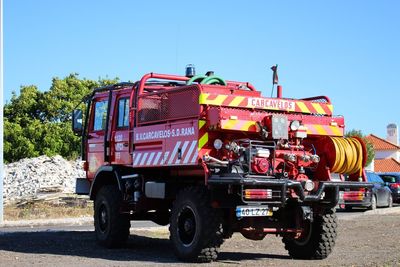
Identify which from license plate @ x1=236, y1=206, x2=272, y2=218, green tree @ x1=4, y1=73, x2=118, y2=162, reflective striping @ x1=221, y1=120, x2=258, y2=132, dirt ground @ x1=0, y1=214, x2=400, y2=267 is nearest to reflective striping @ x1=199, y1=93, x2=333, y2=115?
reflective striping @ x1=221, y1=120, x2=258, y2=132

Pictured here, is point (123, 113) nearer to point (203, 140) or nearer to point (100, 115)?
point (100, 115)

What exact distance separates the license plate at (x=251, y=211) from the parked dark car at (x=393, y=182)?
24.4 m

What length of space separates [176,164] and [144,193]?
1581 millimetres

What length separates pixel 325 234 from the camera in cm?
1257

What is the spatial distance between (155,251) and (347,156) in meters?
4.07

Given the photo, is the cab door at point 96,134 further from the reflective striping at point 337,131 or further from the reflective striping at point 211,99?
the reflective striping at point 337,131

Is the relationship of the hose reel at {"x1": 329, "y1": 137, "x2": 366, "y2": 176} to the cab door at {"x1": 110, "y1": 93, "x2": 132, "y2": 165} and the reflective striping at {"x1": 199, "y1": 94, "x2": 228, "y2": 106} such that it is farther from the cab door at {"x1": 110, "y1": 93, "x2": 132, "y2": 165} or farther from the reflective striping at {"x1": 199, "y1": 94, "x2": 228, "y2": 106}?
the cab door at {"x1": 110, "y1": 93, "x2": 132, "y2": 165}

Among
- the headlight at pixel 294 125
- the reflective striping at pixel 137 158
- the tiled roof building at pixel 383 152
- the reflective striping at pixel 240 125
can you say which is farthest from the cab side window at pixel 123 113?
the tiled roof building at pixel 383 152

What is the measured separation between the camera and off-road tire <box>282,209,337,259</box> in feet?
41.1

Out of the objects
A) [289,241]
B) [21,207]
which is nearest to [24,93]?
[21,207]

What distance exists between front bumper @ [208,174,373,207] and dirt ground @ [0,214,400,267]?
1086 millimetres

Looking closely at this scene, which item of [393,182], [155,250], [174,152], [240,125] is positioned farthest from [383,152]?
[240,125]

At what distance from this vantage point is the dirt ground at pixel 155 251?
1180cm

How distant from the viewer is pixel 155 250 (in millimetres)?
13867
